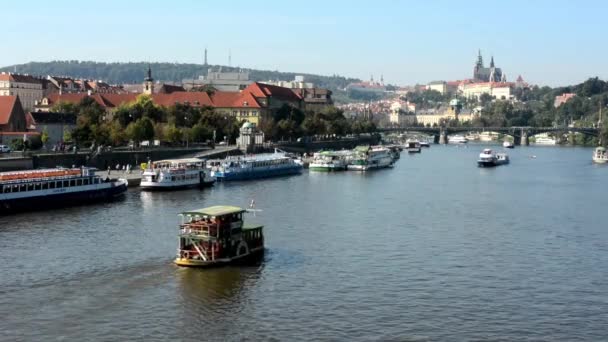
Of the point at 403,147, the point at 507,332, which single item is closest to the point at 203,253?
the point at 507,332

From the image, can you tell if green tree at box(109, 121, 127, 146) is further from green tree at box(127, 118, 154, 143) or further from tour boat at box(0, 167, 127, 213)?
tour boat at box(0, 167, 127, 213)

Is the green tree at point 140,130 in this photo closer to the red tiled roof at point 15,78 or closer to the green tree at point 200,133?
the green tree at point 200,133

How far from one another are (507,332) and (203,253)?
1114 centimetres

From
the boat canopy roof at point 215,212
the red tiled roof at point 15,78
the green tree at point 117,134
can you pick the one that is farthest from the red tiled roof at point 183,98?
the boat canopy roof at point 215,212

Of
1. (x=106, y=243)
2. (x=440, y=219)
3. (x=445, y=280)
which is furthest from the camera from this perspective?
(x=440, y=219)

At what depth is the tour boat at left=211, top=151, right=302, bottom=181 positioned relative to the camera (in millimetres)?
66875

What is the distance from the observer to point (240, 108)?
4348 inches

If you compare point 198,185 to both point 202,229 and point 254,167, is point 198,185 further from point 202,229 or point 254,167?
point 202,229

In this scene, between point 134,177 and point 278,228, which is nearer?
point 278,228

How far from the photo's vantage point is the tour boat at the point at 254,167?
66.9 m

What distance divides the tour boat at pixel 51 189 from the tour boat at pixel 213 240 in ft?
52.4

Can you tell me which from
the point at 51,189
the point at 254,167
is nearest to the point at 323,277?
the point at 51,189

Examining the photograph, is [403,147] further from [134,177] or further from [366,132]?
[134,177]

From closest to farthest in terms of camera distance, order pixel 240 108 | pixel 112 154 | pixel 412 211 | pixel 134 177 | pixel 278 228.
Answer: pixel 278 228, pixel 412 211, pixel 134 177, pixel 112 154, pixel 240 108
